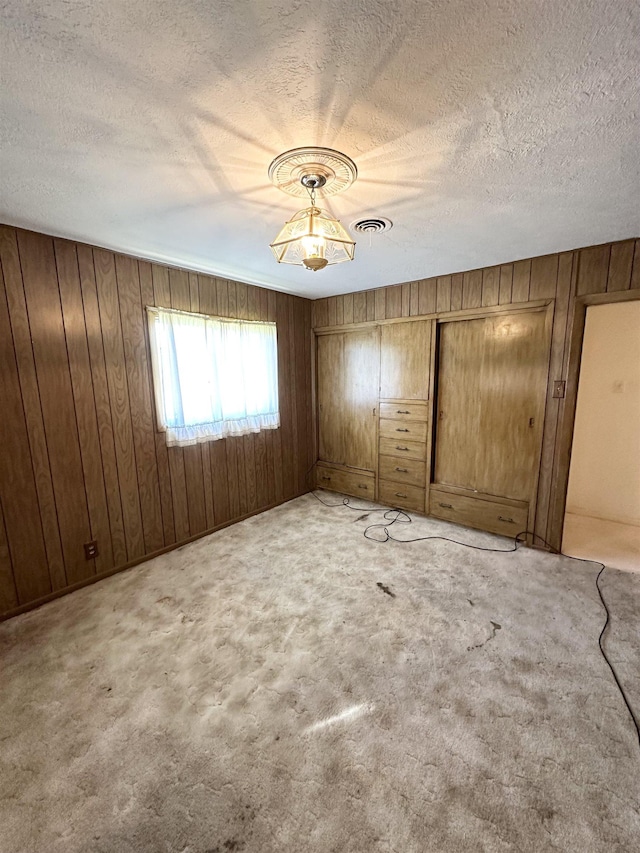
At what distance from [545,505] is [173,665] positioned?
9.25 feet

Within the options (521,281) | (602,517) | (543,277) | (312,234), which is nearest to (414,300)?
(521,281)

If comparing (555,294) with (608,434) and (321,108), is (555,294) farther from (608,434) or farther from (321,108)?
(321,108)

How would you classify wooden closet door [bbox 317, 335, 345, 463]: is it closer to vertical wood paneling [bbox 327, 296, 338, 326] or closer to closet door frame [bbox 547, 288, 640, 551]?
vertical wood paneling [bbox 327, 296, 338, 326]

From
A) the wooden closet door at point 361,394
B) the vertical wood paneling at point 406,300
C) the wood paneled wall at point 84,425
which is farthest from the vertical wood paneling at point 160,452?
the vertical wood paneling at point 406,300

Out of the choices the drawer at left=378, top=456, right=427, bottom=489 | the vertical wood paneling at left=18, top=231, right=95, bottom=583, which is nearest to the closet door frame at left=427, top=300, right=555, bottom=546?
the drawer at left=378, top=456, right=427, bottom=489

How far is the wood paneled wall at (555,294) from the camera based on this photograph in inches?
94.1

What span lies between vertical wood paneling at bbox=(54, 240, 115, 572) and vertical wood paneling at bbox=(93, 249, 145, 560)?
121mm

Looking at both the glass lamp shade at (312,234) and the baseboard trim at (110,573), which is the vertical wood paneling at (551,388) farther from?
the baseboard trim at (110,573)

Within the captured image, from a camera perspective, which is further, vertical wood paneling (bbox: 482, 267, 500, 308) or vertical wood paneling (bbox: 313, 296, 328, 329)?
vertical wood paneling (bbox: 313, 296, 328, 329)

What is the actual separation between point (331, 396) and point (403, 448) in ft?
3.46

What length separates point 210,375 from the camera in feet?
9.91

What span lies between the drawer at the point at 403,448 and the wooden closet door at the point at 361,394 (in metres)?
0.14

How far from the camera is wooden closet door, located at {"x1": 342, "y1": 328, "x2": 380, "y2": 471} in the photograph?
3.72 metres

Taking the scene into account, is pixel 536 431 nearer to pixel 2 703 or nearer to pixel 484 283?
pixel 484 283
